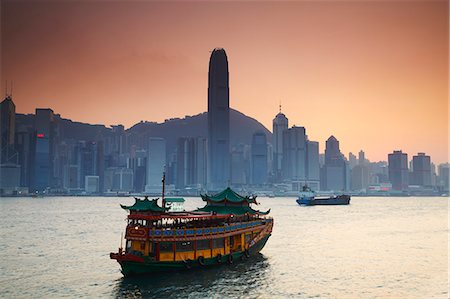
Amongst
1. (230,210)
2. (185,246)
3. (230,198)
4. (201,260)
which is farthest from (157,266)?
(230,198)

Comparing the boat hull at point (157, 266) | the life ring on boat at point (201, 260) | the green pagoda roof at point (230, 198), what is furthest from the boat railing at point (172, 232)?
the green pagoda roof at point (230, 198)

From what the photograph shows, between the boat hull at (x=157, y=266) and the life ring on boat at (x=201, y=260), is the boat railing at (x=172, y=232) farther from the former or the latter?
the boat hull at (x=157, y=266)

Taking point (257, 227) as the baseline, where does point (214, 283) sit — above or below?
below

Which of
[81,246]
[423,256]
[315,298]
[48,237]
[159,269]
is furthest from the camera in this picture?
[48,237]

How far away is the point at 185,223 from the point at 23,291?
676 inches

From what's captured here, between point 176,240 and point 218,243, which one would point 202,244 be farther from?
point 176,240

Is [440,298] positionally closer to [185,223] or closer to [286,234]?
[185,223]

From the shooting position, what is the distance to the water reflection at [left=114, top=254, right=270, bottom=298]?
42938 mm

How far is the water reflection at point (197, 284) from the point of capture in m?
42.9

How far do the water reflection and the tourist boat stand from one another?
2.66 feet

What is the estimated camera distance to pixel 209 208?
62.4 m

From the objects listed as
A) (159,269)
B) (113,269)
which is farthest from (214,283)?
(113,269)

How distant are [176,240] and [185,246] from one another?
1996mm

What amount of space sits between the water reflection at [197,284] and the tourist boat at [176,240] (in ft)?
2.66
